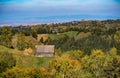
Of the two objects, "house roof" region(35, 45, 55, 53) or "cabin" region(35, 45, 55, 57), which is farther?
"house roof" region(35, 45, 55, 53)

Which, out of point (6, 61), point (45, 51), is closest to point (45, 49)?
point (45, 51)

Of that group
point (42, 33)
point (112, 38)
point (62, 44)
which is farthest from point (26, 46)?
point (42, 33)

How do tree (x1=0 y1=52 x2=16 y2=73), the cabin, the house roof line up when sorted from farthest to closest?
the house roof, the cabin, tree (x1=0 y1=52 x2=16 y2=73)

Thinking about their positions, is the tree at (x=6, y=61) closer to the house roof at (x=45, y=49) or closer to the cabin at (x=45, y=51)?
the cabin at (x=45, y=51)

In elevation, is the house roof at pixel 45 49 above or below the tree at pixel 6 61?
below

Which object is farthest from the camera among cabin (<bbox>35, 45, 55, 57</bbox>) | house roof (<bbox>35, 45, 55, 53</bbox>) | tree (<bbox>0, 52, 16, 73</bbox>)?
house roof (<bbox>35, 45, 55, 53</bbox>)

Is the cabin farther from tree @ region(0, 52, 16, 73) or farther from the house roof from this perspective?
tree @ region(0, 52, 16, 73)

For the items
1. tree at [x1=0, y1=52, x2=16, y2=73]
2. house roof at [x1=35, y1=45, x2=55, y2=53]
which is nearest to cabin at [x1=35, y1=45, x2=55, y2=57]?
house roof at [x1=35, y1=45, x2=55, y2=53]

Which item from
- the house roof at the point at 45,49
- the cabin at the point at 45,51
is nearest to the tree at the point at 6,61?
the cabin at the point at 45,51

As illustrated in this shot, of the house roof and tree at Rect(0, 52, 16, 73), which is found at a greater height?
tree at Rect(0, 52, 16, 73)

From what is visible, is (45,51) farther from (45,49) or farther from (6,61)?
(6,61)

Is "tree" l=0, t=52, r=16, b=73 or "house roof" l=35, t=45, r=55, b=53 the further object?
"house roof" l=35, t=45, r=55, b=53
